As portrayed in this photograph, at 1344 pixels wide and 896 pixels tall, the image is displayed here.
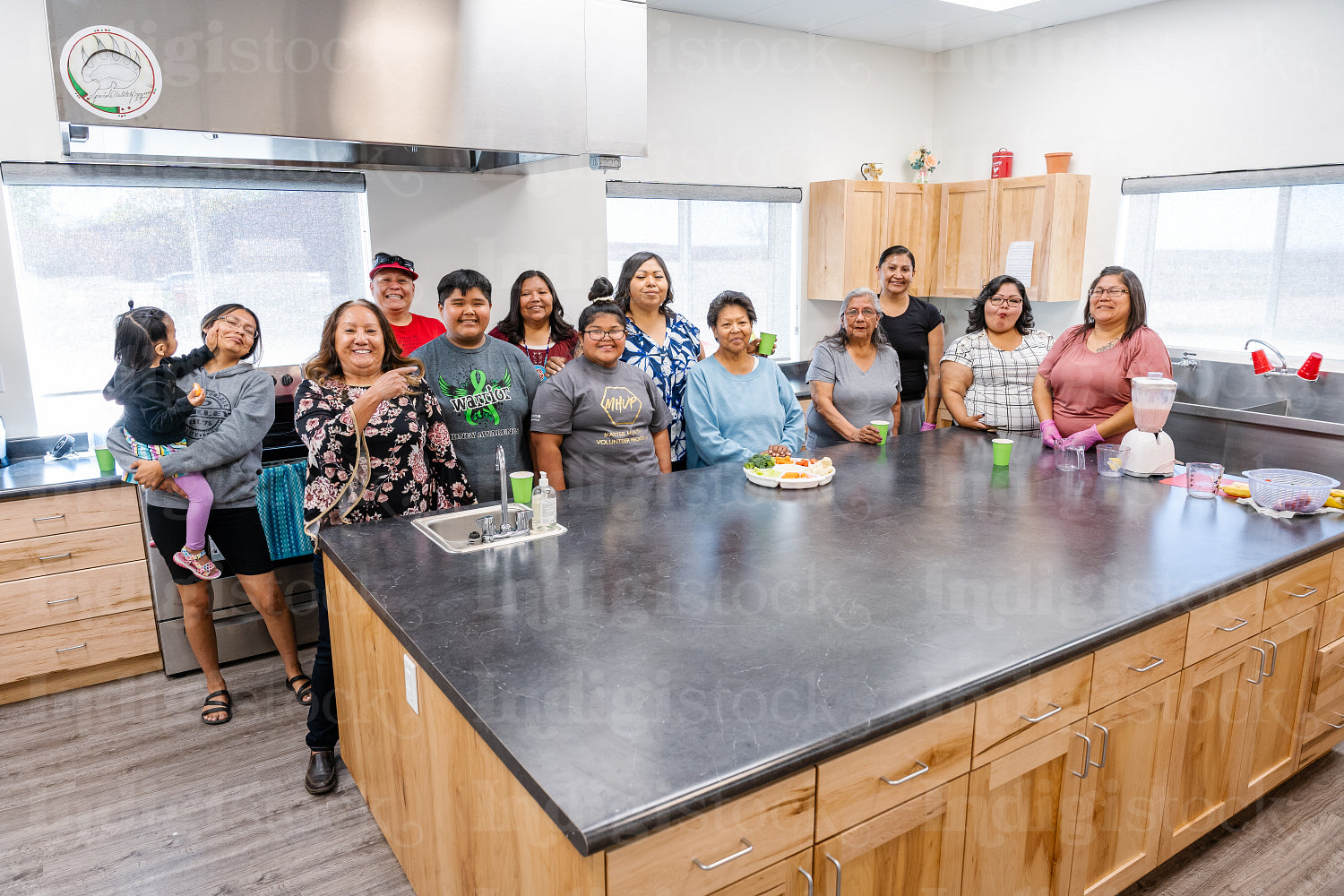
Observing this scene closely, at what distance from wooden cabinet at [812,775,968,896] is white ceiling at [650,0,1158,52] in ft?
13.8

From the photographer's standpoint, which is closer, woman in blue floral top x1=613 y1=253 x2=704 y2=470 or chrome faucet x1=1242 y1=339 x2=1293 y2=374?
woman in blue floral top x1=613 y1=253 x2=704 y2=470

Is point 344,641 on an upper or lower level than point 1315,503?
lower

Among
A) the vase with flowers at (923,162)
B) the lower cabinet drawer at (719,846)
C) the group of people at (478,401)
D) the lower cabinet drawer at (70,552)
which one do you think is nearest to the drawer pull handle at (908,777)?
the lower cabinet drawer at (719,846)

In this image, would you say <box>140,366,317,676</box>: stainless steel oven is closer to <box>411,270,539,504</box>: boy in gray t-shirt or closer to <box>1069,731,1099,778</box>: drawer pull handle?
<box>411,270,539,504</box>: boy in gray t-shirt

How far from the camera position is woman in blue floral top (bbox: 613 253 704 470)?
3232mm

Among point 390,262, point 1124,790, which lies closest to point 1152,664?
point 1124,790

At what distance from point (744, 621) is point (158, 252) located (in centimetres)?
313

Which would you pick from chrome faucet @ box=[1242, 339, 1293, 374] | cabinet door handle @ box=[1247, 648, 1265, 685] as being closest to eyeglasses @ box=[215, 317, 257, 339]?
cabinet door handle @ box=[1247, 648, 1265, 685]

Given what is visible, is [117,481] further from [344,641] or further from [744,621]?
[744,621]

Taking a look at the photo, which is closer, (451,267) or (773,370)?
(773,370)

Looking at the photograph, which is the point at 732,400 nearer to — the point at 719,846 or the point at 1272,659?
the point at 1272,659

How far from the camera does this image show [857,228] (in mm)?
5160

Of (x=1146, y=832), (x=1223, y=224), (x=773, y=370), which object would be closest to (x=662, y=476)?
(x=773, y=370)

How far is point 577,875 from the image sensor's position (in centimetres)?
113
